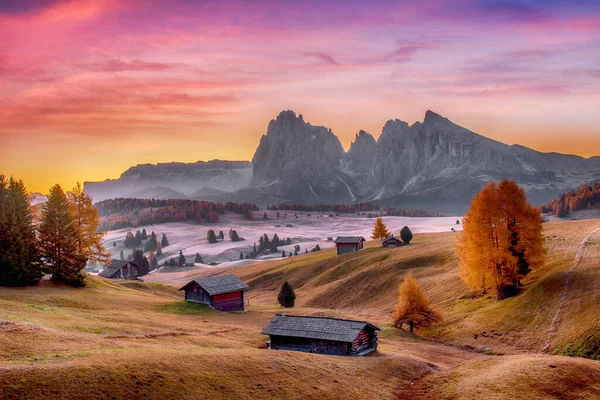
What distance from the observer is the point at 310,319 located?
57.5m

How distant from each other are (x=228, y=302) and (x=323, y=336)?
3233 centimetres

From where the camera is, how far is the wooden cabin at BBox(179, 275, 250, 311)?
269ft

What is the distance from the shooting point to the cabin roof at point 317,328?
54.1 metres

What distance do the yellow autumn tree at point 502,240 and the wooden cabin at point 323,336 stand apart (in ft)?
84.1

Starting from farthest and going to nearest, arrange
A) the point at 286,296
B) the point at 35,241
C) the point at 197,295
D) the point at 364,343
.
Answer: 1. the point at 286,296
2. the point at 197,295
3. the point at 35,241
4. the point at 364,343

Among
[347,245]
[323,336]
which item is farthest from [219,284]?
[347,245]

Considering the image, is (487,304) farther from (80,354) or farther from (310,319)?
(80,354)

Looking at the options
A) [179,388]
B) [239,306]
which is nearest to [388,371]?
[179,388]

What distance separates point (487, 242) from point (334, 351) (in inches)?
1299

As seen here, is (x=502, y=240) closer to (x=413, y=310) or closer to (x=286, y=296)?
(x=413, y=310)

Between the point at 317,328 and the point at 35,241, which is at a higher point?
the point at 35,241

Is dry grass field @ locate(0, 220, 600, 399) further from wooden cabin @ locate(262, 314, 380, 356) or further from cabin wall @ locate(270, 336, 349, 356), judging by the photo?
cabin wall @ locate(270, 336, 349, 356)

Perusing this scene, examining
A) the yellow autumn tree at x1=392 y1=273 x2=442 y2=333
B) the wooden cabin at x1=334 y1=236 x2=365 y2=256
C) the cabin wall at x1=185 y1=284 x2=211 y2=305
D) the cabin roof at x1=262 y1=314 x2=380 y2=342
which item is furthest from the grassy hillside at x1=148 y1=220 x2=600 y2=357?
the cabin wall at x1=185 y1=284 x2=211 y2=305

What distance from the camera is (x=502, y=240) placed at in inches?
2908
